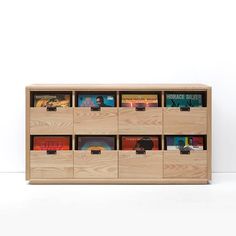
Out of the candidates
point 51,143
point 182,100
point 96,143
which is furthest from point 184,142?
point 51,143

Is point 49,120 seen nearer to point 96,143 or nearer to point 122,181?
point 96,143

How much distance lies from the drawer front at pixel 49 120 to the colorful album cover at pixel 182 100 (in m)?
0.79

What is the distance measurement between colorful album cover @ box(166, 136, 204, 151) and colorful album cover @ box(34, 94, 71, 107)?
0.86 meters

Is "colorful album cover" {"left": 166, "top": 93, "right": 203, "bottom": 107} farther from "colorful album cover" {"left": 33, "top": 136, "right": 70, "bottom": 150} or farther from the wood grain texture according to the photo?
"colorful album cover" {"left": 33, "top": 136, "right": 70, "bottom": 150}

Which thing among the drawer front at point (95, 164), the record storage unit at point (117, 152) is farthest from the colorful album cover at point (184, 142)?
the drawer front at point (95, 164)

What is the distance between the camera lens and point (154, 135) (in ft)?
18.9
